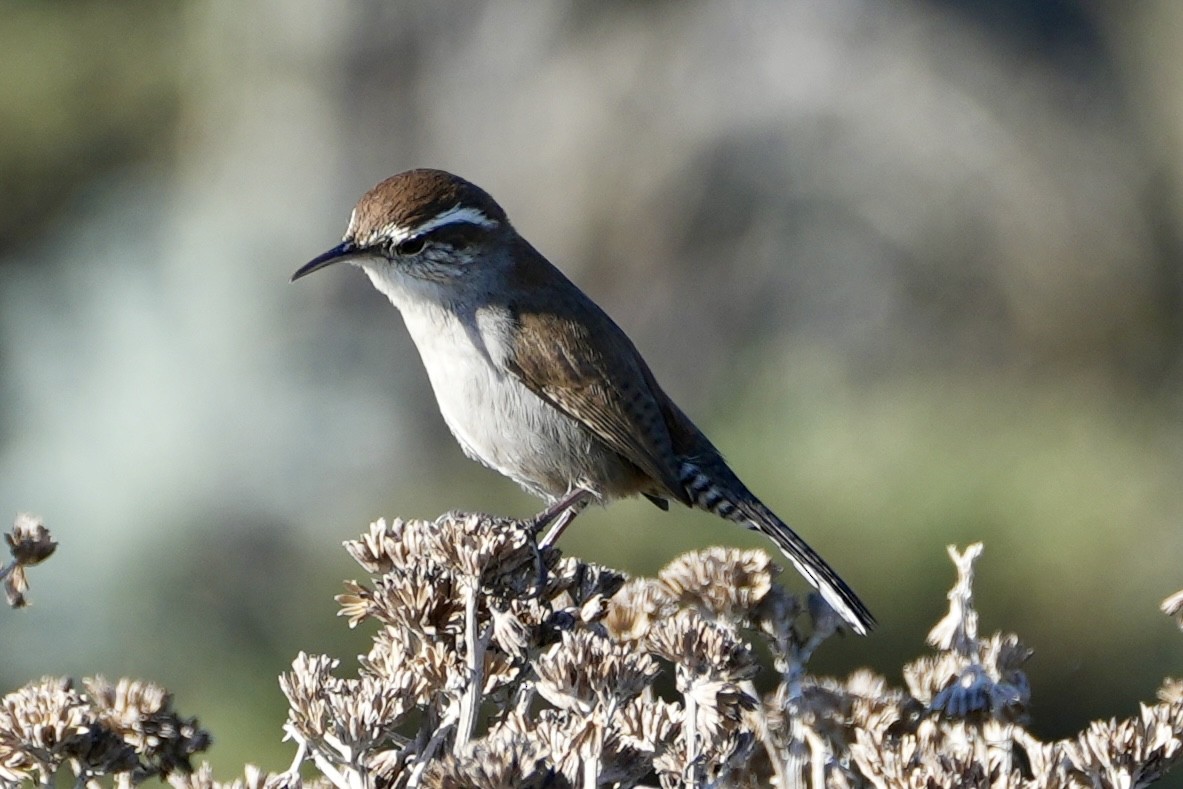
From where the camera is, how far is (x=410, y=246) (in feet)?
11.8

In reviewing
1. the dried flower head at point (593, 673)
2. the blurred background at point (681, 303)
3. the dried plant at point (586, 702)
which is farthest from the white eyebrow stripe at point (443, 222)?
the blurred background at point (681, 303)

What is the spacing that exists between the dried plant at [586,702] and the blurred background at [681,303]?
377 cm

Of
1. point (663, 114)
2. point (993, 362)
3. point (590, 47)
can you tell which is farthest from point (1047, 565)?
point (590, 47)

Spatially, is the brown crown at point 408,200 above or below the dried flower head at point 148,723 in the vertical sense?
above

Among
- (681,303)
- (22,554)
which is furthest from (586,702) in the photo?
(681,303)

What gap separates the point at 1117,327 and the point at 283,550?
4.64 meters

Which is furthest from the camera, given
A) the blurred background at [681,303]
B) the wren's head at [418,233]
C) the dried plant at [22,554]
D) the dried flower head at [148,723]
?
the blurred background at [681,303]

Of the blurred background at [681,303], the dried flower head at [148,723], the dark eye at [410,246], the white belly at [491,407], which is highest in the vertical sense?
the blurred background at [681,303]

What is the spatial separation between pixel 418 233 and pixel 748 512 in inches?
42.7

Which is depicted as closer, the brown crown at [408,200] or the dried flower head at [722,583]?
the dried flower head at [722,583]

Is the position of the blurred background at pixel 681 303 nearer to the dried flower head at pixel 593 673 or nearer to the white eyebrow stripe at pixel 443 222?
the white eyebrow stripe at pixel 443 222

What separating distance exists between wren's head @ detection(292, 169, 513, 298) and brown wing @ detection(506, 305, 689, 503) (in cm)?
23

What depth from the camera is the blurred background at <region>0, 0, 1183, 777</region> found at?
21.3 feet

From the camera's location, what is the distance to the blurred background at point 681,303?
6484 millimetres
